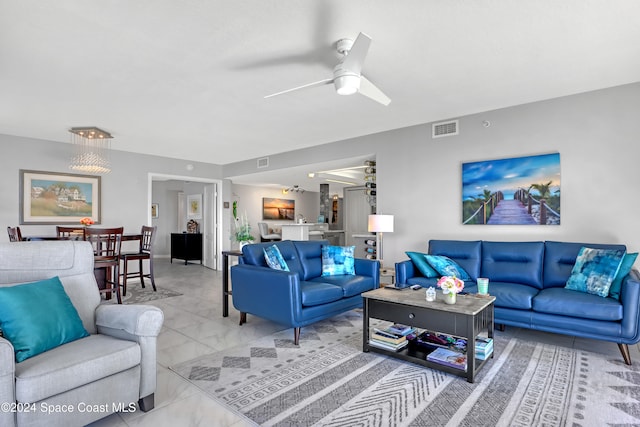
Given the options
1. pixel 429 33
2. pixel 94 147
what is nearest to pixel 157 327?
pixel 429 33

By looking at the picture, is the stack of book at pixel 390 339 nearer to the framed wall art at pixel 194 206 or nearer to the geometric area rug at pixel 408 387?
the geometric area rug at pixel 408 387

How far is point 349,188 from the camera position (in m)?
9.66

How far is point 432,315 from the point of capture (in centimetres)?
254

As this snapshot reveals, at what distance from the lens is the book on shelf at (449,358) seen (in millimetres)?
2467

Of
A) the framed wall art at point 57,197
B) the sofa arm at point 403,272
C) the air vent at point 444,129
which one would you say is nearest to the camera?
the sofa arm at point 403,272

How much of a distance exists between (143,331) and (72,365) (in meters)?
0.35

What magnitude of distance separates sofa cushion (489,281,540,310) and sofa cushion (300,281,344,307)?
1.49 meters

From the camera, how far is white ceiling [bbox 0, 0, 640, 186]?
2.21m

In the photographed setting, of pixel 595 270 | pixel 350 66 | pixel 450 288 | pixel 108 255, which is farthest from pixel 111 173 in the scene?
pixel 595 270

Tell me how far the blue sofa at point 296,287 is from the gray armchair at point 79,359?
1.27m

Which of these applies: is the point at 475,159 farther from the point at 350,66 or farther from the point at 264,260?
the point at 264,260

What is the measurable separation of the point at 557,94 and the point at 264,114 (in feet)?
11.0

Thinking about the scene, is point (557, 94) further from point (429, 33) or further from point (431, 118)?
point (429, 33)

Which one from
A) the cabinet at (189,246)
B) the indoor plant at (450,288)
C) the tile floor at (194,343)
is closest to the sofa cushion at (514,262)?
the tile floor at (194,343)
